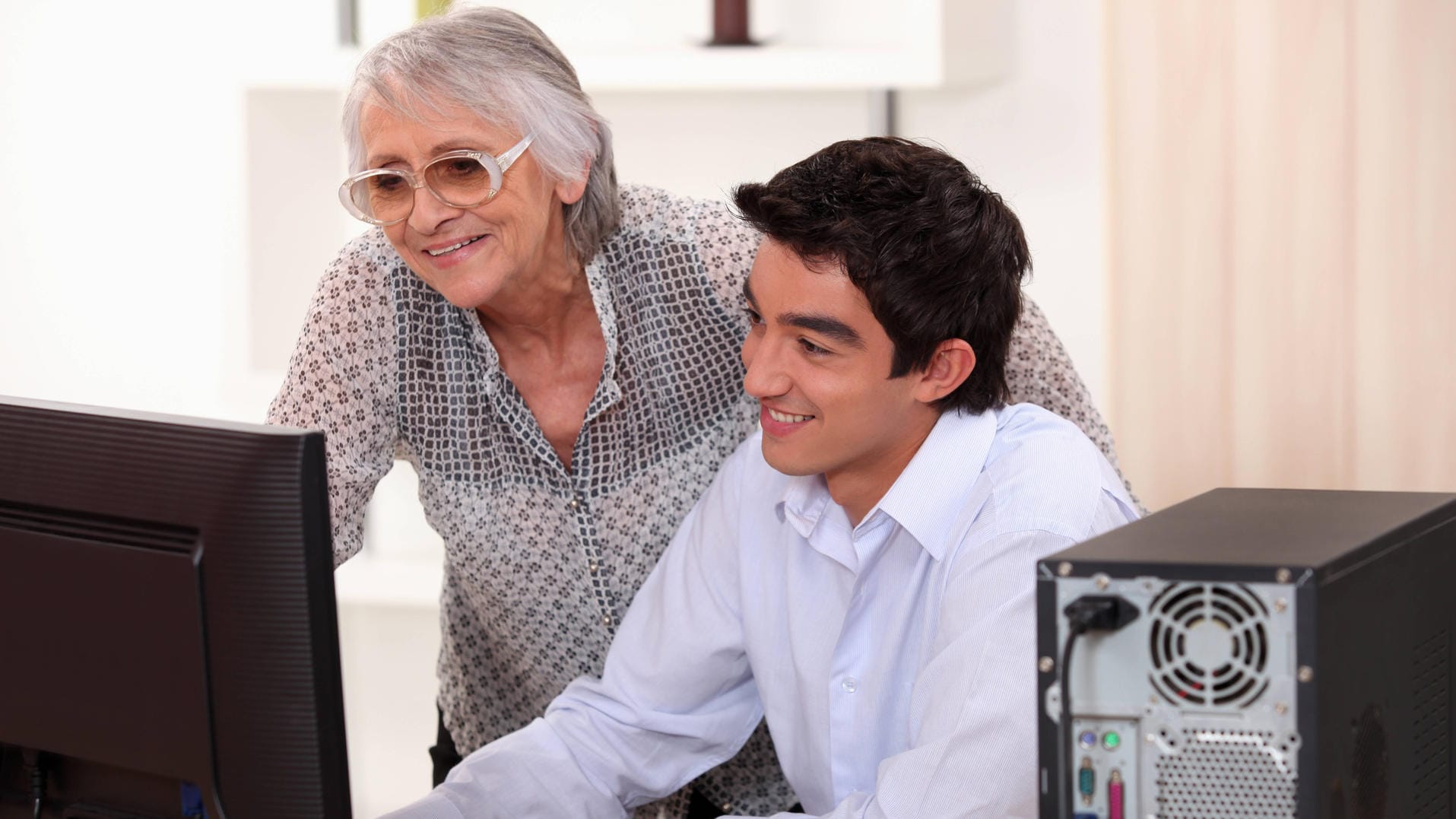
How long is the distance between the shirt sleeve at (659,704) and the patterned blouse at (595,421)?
0.11m

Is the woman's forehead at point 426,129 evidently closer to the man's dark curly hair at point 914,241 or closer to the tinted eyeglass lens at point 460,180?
the tinted eyeglass lens at point 460,180

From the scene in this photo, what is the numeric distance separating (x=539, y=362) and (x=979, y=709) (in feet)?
2.52

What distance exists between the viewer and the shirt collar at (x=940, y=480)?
4.78 feet

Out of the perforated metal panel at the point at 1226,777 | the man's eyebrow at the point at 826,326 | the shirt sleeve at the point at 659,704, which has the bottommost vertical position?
the shirt sleeve at the point at 659,704

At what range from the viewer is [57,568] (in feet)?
3.37

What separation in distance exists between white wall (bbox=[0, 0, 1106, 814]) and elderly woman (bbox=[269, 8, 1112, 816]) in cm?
83

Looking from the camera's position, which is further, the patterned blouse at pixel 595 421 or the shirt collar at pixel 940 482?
the patterned blouse at pixel 595 421

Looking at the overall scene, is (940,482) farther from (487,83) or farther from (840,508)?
(487,83)

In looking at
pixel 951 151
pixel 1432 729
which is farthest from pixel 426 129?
pixel 951 151

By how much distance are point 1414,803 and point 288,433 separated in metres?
0.78

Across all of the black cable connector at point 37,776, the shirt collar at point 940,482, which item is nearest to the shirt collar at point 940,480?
the shirt collar at point 940,482

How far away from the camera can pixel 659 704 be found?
1604mm

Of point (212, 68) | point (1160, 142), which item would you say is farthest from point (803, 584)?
point (212, 68)

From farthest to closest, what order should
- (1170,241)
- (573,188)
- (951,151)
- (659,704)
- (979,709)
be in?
(951,151)
(1170,241)
(573,188)
(659,704)
(979,709)
